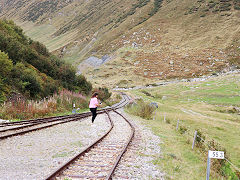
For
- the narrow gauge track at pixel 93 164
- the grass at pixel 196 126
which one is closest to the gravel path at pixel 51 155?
the narrow gauge track at pixel 93 164

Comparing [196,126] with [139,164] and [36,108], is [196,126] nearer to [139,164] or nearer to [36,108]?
[36,108]

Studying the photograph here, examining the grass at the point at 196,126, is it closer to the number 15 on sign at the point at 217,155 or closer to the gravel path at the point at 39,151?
the number 15 on sign at the point at 217,155

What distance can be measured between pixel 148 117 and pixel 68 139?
39.9ft

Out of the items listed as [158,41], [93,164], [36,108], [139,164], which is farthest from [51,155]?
[158,41]

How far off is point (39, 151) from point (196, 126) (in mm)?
16845

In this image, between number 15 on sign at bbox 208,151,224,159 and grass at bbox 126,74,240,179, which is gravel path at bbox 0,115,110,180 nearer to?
grass at bbox 126,74,240,179

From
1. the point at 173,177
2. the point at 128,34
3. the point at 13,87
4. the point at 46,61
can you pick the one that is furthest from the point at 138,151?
the point at 128,34

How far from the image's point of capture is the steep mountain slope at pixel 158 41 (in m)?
76.1

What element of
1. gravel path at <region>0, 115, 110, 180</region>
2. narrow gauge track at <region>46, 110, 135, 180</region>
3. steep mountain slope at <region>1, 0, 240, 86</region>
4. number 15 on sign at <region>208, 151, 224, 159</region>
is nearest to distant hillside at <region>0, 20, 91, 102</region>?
gravel path at <region>0, 115, 110, 180</region>

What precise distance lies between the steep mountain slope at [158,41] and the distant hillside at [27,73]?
45.4 m

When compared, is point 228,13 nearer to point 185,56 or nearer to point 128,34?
point 185,56

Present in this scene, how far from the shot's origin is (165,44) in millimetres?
91562

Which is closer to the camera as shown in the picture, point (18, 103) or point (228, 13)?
point (18, 103)

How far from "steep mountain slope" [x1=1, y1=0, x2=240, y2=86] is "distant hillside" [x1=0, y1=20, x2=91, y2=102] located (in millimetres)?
45365
